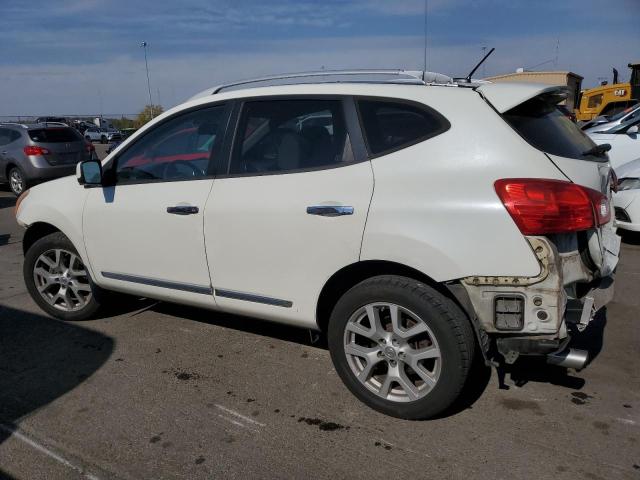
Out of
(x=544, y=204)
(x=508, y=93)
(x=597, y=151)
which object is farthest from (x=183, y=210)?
(x=597, y=151)

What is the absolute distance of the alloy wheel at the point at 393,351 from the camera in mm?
2900

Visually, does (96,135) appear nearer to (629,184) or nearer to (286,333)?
(629,184)

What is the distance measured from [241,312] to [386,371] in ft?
3.33

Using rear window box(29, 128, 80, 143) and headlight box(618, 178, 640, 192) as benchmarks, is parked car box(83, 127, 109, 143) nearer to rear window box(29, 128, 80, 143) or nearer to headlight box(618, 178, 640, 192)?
rear window box(29, 128, 80, 143)

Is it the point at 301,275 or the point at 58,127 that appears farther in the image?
the point at 58,127

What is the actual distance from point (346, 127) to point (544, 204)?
114 cm

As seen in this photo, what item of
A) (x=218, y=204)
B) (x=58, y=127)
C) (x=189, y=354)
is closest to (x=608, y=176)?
(x=218, y=204)

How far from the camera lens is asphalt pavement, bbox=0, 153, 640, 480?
2670 millimetres

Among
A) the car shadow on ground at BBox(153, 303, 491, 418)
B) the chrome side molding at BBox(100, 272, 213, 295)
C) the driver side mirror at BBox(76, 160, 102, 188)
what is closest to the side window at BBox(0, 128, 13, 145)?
the car shadow on ground at BBox(153, 303, 491, 418)

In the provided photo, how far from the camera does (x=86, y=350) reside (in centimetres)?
402

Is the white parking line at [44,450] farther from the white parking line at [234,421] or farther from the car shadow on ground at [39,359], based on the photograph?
the white parking line at [234,421]

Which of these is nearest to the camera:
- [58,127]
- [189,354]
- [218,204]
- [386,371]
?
[386,371]

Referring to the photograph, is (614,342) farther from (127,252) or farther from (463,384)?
(127,252)

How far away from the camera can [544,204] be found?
2582 millimetres
